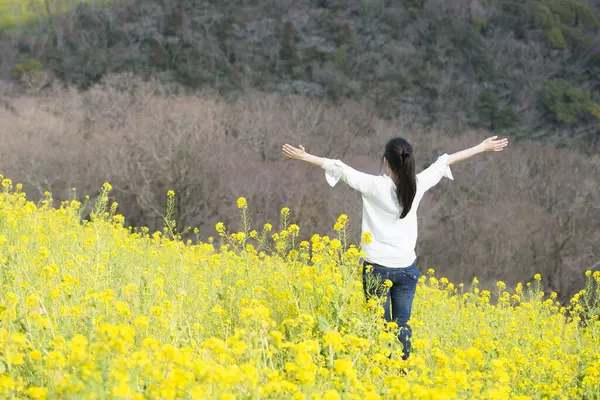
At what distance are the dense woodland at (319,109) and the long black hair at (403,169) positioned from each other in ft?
80.6

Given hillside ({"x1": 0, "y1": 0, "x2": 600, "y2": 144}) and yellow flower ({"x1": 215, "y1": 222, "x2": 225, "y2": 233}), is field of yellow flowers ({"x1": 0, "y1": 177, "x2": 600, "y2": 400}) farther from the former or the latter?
hillside ({"x1": 0, "y1": 0, "x2": 600, "y2": 144})

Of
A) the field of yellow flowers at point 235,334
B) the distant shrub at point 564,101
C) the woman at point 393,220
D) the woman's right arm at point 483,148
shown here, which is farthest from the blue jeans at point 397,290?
the distant shrub at point 564,101

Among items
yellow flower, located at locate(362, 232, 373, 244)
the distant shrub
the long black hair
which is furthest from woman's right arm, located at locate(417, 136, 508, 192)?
the distant shrub

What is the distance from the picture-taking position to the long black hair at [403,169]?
14.8 ft

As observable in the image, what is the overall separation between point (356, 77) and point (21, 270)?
63.4 meters

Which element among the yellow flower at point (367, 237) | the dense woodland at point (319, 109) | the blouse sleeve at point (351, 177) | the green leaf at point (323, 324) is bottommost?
the dense woodland at point (319, 109)

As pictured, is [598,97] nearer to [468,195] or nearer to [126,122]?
Answer: [468,195]

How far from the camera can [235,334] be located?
10.1 feet

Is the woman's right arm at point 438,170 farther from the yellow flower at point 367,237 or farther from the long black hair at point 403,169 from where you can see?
the yellow flower at point 367,237

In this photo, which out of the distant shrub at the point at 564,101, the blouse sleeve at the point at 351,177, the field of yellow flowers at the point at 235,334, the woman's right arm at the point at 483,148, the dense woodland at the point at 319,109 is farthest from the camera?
the distant shrub at the point at 564,101

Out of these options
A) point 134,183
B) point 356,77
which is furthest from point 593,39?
point 134,183

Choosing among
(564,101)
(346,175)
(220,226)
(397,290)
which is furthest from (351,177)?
(564,101)

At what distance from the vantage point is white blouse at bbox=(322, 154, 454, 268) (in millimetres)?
4590

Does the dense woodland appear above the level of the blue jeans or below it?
below
